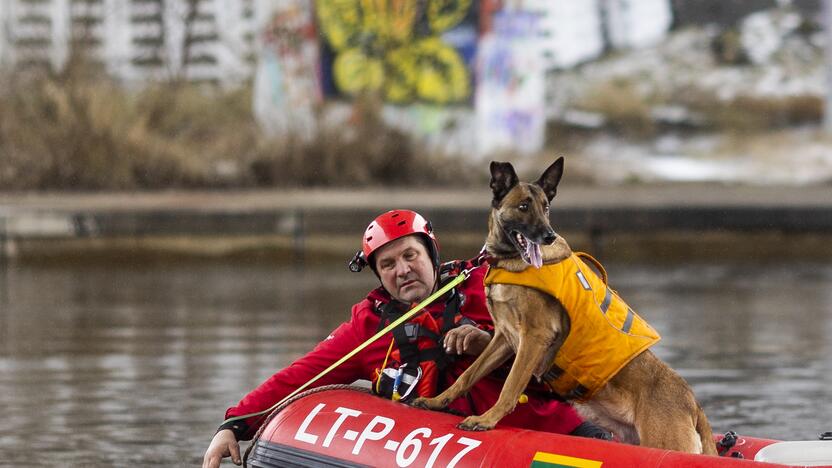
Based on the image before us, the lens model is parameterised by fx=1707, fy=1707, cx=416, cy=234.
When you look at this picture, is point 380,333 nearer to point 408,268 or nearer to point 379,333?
point 379,333

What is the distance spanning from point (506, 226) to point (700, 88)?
68.4 ft

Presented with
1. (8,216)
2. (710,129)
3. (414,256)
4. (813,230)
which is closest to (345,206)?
(8,216)

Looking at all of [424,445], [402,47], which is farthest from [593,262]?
[402,47]

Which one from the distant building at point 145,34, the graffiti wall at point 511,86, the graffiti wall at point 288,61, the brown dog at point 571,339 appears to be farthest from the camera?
the graffiti wall at point 511,86

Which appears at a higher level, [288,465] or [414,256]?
[414,256]

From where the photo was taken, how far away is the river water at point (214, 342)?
914 cm

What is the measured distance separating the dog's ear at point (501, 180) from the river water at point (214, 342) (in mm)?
2520

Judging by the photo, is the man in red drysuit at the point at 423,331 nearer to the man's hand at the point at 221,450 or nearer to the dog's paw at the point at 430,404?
the man's hand at the point at 221,450

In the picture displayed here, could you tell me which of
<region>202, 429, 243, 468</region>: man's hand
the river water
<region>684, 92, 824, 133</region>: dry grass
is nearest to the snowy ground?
<region>684, 92, 824, 133</region>: dry grass

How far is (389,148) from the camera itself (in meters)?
22.9

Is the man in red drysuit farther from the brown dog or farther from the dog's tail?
the dog's tail

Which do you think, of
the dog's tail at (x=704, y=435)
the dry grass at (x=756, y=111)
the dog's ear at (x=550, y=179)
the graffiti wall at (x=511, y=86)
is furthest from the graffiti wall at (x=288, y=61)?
the dog's tail at (x=704, y=435)

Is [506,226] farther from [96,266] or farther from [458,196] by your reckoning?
[458,196]

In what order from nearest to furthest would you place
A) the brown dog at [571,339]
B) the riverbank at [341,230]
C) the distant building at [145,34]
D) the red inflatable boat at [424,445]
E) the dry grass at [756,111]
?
1. the red inflatable boat at [424,445]
2. the brown dog at [571,339]
3. the riverbank at [341,230]
4. the distant building at [145,34]
5. the dry grass at [756,111]
